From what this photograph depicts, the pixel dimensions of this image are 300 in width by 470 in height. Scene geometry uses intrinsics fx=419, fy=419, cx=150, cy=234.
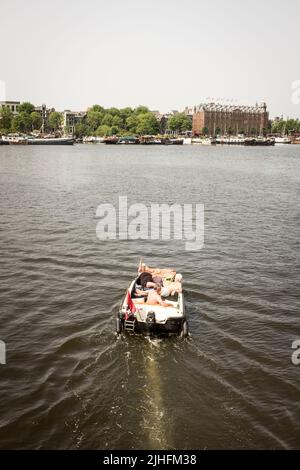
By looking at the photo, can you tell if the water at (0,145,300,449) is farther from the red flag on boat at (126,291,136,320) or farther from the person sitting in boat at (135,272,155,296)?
the person sitting in boat at (135,272,155,296)

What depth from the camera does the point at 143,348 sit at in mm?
15117

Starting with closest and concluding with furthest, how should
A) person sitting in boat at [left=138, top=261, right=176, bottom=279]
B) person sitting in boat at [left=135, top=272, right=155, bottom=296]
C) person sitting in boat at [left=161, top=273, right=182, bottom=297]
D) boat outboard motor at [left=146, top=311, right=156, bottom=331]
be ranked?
boat outboard motor at [left=146, top=311, right=156, bottom=331] < person sitting in boat at [left=135, top=272, right=155, bottom=296] < person sitting in boat at [left=161, top=273, right=182, bottom=297] < person sitting in boat at [left=138, top=261, right=176, bottom=279]

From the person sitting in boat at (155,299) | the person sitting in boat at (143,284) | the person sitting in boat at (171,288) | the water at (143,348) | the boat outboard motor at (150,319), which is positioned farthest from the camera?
the person sitting in boat at (171,288)

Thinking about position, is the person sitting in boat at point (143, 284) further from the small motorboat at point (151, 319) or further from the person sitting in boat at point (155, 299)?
the small motorboat at point (151, 319)

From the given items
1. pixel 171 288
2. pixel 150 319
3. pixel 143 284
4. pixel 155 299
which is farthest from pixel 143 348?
pixel 171 288

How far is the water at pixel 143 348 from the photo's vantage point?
11305mm

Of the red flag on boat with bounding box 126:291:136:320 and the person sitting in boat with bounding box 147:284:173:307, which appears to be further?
the person sitting in boat with bounding box 147:284:173:307

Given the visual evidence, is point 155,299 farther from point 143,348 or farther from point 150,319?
point 143,348

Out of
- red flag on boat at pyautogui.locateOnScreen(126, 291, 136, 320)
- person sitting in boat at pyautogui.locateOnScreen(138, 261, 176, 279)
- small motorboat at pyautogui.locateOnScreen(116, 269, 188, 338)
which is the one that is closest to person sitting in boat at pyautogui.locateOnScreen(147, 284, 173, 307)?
small motorboat at pyautogui.locateOnScreen(116, 269, 188, 338)

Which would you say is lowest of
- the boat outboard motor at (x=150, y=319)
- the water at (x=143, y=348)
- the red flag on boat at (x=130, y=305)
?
the water at (x=143, y=348)

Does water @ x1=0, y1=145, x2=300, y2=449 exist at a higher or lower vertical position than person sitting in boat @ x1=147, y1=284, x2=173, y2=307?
lower

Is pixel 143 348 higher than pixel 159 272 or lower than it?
lower

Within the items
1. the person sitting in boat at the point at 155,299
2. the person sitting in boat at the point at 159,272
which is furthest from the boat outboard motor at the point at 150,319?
the person sitting in boat at the point at 159,272

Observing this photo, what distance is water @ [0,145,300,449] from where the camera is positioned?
11305 millimetres
